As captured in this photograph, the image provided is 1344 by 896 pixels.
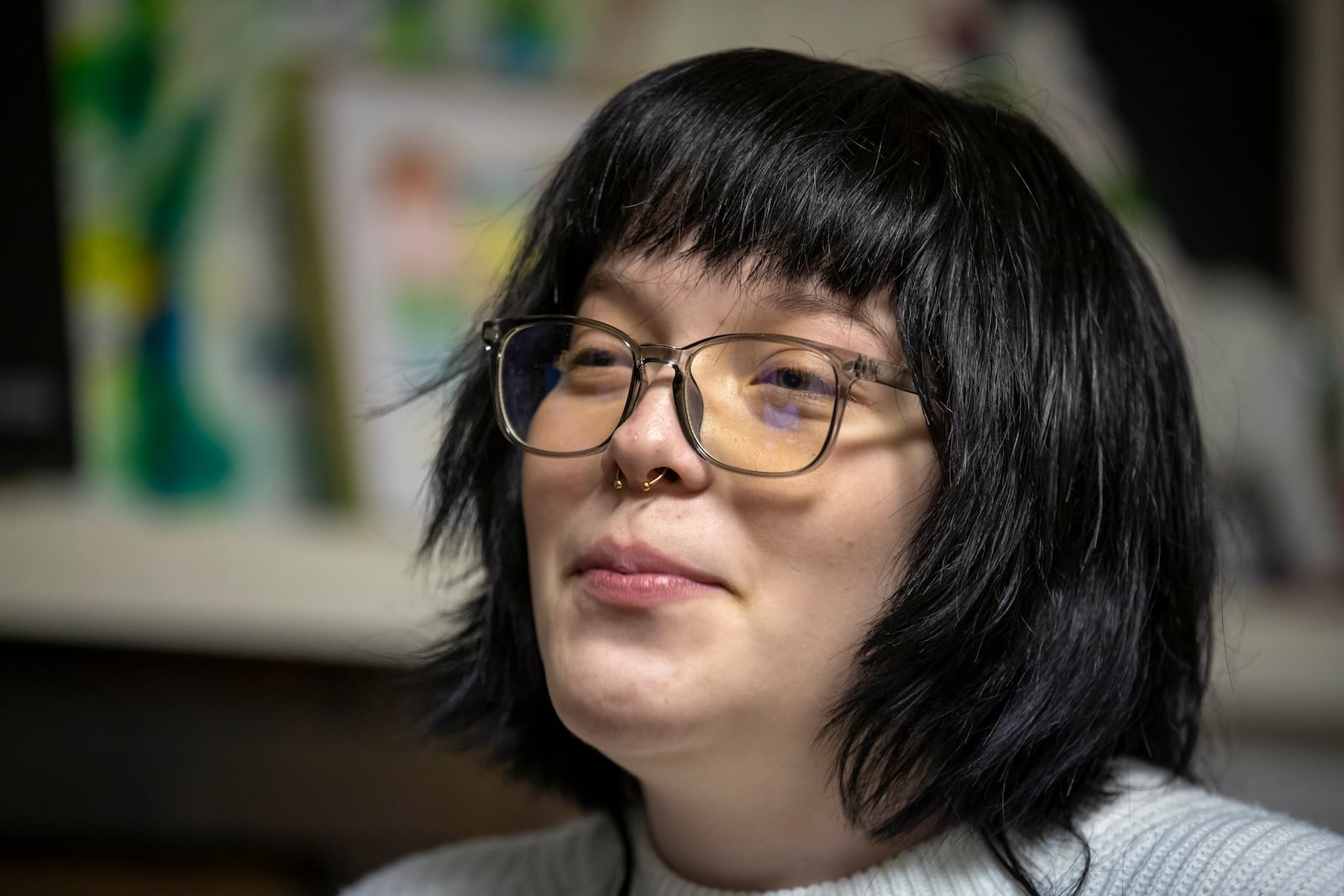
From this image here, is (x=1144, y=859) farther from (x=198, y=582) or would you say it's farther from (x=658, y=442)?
(x=198, y=582)

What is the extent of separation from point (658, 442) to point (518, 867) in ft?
1.67

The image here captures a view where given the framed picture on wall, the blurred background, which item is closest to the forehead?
the blurred background

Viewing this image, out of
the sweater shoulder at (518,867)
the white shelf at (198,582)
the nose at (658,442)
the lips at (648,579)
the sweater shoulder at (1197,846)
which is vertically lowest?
the white shelf at (198,582)

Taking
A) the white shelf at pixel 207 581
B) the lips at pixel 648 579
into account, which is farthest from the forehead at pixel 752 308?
the white shelf at pixel 207 581

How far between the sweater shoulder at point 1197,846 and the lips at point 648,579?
33cm

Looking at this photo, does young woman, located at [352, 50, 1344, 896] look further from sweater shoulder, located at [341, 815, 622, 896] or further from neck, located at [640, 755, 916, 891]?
sweater shoulder, located at [341, 815, 622, 896]

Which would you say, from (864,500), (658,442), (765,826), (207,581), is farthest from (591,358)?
(207,581)

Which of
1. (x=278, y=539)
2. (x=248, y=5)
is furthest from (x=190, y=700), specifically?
(x=248, y=5)

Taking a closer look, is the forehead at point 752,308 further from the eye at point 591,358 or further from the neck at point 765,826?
the neck at point 765,826

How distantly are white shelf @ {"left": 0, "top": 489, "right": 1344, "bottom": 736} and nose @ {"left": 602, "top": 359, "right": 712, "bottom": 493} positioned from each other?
3.53 feet

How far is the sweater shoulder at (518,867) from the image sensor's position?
3.38ft

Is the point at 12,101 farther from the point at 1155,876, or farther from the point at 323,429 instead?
the point at 1155,876

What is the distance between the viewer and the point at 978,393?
2.55 ft

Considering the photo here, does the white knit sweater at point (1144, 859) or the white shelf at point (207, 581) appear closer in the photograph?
the white knit sweater at point (1144, 859)
